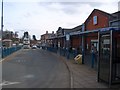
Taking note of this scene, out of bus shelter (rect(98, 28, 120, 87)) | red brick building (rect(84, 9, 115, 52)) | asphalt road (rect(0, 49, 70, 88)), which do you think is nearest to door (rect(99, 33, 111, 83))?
bus shelter (rect(98, 28, 120, 87))

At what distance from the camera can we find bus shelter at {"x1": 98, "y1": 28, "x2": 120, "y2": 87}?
10812mm

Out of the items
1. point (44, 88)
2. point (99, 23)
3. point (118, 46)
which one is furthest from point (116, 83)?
point (99, 23)

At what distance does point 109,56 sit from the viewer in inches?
430

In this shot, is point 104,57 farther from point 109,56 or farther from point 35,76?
point 35,76

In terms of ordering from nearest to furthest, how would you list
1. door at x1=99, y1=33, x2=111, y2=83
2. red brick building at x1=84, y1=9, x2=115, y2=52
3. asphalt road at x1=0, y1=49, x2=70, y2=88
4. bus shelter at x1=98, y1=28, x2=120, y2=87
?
bus shelter at x1=98, y1=28, x2=120, y2=87, door at x1=99, y1=33, x2=111, y2=83, asphalt road at x1=0, y1=49, x2=70, y2=88, red brick building at x1=84, y1=9, x2=115, y2=52

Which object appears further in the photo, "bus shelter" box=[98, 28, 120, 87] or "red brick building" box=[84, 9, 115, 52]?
"red brick building" box=[84, 9, 115, 52]

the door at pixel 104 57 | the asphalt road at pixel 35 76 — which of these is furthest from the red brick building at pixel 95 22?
the door at pixel 104 57

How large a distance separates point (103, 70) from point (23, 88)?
3955mm

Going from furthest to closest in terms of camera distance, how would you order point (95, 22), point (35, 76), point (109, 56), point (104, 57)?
1. point (95, 22)
2. point (35, 76)
3. point (104, 57)
4. point (109, 56)

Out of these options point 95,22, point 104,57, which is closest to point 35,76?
point 104,57

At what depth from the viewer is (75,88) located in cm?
1064

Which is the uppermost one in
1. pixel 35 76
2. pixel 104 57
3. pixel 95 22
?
pixel 95 22

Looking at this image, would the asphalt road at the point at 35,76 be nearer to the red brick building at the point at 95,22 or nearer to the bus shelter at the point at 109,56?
the bus shelter at the point at 109,56

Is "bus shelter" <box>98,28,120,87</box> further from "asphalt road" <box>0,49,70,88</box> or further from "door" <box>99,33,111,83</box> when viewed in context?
"asphalt road" <box>0,49,70,88</box>
